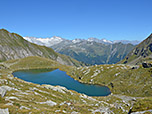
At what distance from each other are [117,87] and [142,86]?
1887 cm

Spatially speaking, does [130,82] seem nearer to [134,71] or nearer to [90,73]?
[134,71]

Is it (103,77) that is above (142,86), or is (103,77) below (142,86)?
above

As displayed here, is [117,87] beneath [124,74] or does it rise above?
beneath

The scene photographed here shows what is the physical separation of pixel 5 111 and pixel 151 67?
336ft

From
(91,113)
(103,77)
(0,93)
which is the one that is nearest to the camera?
(0,93)

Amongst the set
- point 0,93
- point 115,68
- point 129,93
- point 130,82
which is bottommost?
point 129,93

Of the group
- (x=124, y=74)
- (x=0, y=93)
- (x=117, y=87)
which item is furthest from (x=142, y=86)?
(x=0, y=93)

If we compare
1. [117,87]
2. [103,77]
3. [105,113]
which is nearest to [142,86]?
[117,87]

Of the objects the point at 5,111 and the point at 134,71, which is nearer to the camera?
the point at 5,111

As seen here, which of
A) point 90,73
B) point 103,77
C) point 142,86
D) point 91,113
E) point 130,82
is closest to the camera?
point 91,113

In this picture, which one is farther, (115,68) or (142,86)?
(115,68)

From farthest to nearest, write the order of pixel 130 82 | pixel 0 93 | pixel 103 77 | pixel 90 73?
pixel 90 73 < pixel 103 77 < pixel 130 82 < pixel 0 93

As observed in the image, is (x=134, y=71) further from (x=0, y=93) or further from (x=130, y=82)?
(x=0, y=93)

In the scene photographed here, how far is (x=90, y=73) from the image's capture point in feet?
436
